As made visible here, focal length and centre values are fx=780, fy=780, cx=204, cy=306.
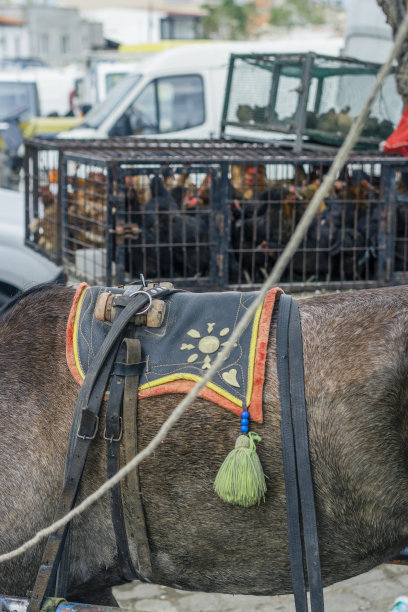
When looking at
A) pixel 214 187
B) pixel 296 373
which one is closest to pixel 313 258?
pixel 214 187

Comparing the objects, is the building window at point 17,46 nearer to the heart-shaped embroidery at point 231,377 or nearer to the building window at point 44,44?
the building window at point 44,44

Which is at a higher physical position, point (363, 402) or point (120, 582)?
point (363, 402)

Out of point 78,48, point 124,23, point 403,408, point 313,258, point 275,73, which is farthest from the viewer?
point 78,48

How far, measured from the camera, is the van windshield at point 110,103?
10.6 m

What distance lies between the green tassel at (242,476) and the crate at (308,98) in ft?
15.0

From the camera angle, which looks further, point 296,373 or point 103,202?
point 103,202

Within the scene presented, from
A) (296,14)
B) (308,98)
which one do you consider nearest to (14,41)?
(296,14)

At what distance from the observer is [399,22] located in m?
3.40

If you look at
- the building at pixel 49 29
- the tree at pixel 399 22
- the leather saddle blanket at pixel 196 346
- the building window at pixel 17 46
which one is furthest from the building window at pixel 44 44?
the leather saddle blanket at pixel 196 346

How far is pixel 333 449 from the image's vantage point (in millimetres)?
2121

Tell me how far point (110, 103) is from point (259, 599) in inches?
326

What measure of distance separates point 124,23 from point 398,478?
172ft

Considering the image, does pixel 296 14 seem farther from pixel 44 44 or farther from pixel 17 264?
pixel 17 264

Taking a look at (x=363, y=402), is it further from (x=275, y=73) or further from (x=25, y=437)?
(x=275, y=73)
